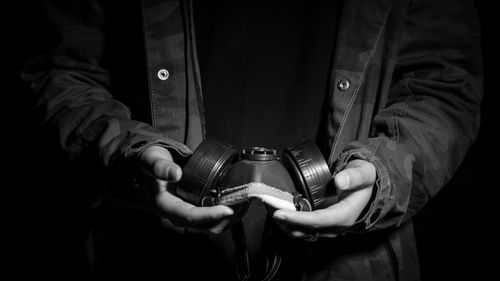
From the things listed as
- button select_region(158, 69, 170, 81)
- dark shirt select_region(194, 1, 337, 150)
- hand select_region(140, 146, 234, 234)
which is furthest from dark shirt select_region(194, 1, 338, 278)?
hand select_region(140, 146, 234, 234)

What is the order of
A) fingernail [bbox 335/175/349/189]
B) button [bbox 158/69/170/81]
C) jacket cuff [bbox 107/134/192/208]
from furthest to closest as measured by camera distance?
1. button [bbox 158/69/170/81]
2. jacket cuff [bbox 107/134/192/208]
3. fingernail [bbox 335/175/349/189]

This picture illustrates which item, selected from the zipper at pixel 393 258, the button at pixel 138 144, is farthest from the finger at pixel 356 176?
the button at pixel 138 144

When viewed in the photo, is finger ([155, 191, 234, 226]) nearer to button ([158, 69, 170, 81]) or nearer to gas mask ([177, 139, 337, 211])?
gas mask ([177, 139, 337, 211])

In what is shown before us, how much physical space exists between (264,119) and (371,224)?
350 mm

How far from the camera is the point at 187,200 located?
2.19 feet

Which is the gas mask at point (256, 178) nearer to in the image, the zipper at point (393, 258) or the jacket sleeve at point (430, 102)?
the jacket sleeve at point (430, 102)

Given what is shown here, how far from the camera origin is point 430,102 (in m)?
0.77

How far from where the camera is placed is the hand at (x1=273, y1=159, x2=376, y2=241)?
591 millimetres

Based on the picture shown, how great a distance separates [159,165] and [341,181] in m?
0.29

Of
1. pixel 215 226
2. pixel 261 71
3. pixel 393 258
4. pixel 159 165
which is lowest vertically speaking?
pixel 393 258

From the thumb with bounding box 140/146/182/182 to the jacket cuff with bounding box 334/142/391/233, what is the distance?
0.29m

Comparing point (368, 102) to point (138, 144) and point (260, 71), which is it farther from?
point (138, 144)

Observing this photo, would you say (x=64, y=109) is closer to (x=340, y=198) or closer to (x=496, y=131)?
(x=340, y=198)

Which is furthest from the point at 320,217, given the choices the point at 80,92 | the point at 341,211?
the point at 80,92
